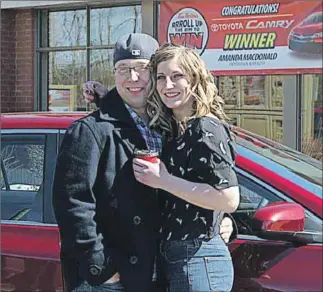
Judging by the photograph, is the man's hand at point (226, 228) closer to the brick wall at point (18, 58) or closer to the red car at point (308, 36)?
the red car at point (308, 36)

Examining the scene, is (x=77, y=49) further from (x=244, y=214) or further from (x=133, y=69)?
(x=133, y=69)

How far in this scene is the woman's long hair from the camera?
2504 mm

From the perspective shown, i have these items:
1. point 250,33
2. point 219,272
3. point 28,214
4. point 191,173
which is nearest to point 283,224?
point 219,272

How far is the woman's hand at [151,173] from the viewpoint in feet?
7.94

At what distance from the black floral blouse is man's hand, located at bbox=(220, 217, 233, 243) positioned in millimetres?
75

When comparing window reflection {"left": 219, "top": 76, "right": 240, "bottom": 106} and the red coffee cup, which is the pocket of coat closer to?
the red coffee cup

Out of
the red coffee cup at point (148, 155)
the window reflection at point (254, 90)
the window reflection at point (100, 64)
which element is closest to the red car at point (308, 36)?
the window reflection at point (254, 90)

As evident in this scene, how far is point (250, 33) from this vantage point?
8250mm

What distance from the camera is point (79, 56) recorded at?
9.80 meters

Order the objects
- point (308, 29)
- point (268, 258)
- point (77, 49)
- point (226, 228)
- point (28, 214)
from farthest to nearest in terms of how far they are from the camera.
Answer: point (77, 49) < point (308, 29) < point (28, 214) < point (268, 258) < point (226, 228)

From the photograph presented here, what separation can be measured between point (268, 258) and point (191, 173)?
2.29ft

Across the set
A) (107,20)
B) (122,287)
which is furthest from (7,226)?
(107,20)

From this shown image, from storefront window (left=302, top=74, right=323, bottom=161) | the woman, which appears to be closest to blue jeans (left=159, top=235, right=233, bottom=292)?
the woman

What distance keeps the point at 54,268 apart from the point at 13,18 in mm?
7213
